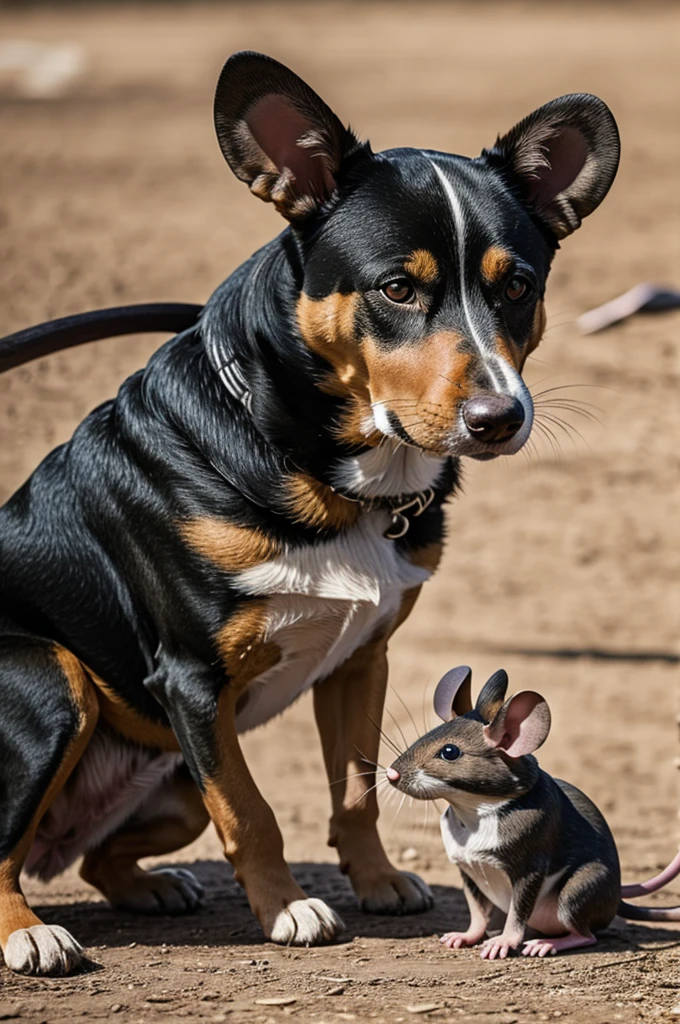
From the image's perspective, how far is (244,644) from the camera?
4.15 m

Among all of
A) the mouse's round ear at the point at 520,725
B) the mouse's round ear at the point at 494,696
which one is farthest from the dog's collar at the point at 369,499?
the mouse's round ear at the point at 520,725

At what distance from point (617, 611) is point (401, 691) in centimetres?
177

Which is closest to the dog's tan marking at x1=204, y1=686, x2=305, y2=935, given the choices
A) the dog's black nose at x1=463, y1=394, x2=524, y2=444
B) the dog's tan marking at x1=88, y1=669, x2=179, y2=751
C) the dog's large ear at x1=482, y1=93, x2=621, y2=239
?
the dog's tan marking at x1=88, y1=669, x2=179, y2=751

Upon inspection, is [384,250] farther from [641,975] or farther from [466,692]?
[641,975]

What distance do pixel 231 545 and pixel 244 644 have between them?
0.83 ft

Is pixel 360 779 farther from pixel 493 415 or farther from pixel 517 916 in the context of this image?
pixel 493 415

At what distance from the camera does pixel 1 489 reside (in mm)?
9000

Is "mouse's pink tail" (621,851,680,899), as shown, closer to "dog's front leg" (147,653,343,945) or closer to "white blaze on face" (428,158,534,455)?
"dog's front leg" (147,653,343,945)

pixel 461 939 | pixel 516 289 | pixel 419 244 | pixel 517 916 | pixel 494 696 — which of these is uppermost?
pixel 419 244

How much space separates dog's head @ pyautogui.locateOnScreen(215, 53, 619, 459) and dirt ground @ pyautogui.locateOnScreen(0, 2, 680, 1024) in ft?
1.85

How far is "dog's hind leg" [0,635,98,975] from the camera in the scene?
4199 millimetres

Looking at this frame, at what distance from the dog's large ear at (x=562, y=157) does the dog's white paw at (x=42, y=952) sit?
2154 mm

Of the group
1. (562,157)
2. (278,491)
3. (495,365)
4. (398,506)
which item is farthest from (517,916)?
(562,157)

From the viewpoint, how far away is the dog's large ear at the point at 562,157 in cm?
418
